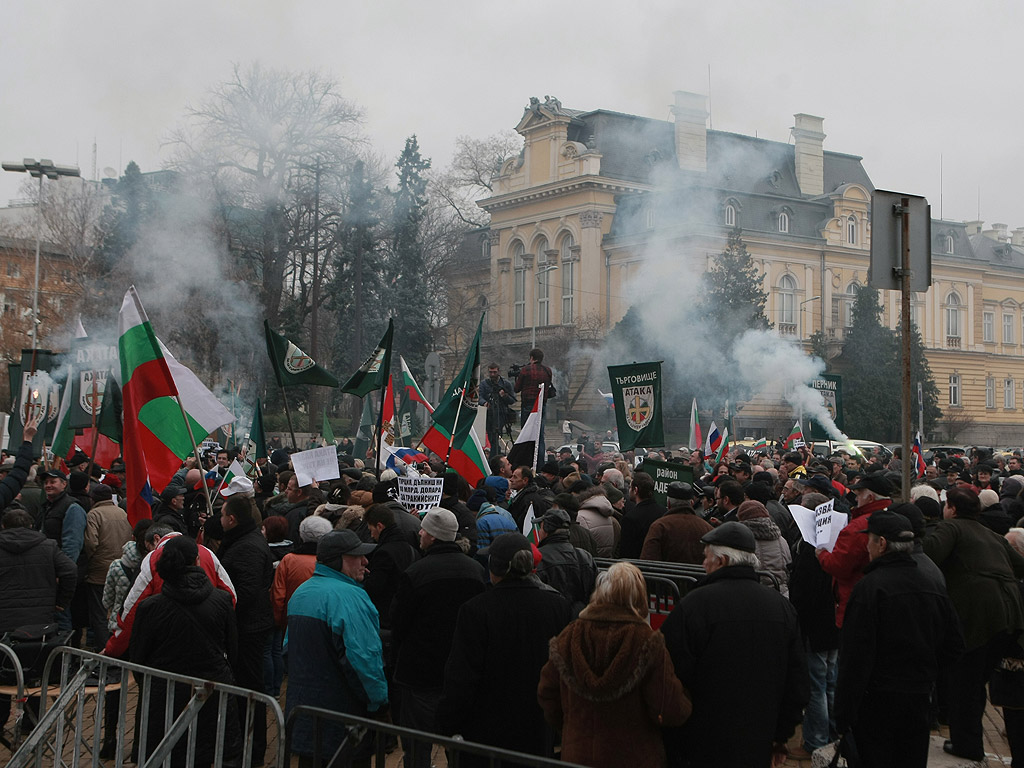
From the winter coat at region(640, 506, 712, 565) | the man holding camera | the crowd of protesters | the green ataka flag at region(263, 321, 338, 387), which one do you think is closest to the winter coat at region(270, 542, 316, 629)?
the crowd of protesters

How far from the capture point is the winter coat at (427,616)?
21.4 feet

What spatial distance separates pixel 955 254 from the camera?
7212cm

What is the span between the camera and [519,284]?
6819 cm

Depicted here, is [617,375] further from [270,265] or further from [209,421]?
[270,265]

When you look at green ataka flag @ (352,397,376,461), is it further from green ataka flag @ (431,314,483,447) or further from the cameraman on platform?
green ataka flag @ (431,314,483,447)

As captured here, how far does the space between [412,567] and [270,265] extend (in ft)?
124

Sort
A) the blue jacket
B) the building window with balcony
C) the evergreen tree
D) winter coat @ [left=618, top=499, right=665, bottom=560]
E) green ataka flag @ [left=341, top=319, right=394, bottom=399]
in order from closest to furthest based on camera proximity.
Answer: the blue jacket → winter coat @ [left=618, top=499, right=665, bottom=560] → green ataka flag @ [left=341, top=319, right=394, bottom=399] → the evergreen tree → the building window with balcony

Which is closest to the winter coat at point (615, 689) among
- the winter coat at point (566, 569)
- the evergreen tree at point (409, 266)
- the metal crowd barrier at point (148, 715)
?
the metal crowd barrier at point (148, 715)

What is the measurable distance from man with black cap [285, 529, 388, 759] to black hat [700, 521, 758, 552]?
6.67 ft

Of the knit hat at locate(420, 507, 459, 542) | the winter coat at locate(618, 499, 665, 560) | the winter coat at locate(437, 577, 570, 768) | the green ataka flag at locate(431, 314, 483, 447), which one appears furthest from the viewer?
the green ataka flag at locate(431, 314, 483, 447)

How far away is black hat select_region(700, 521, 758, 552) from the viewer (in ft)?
17.5

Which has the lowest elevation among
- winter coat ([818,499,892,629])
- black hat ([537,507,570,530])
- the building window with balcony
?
winter coat ([818,499,892,629])

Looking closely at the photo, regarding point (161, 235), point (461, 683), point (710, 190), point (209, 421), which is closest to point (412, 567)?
point (461, 683)

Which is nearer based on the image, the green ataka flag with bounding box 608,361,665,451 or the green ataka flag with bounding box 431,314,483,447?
the green ataka flag with bounding box 431,314,483,447
